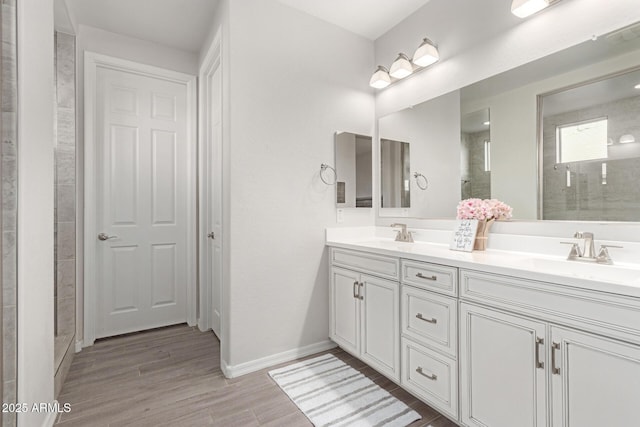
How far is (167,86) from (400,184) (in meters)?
2.38

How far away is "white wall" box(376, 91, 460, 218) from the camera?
218 centimetres

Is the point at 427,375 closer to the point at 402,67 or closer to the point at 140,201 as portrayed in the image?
the point at 402,67

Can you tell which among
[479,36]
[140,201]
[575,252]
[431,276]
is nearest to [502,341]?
[431,276]

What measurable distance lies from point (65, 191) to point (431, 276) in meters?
2.72

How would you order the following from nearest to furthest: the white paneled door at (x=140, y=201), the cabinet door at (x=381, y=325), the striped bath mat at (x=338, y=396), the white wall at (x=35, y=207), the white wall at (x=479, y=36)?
the white wall at (x=35, y=207), the white wall at (x=479, y=36), the striped bath mat at (x=338, y=396), the cabinet door at (x=381, y=325), the white paneled door at (x=140, y=201)

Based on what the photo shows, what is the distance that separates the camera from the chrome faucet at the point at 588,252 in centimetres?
141

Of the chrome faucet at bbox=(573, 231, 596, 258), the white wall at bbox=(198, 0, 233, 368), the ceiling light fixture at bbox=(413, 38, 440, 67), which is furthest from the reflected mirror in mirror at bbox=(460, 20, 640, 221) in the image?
the white wall at bbox=(198, 0, 233, 368)

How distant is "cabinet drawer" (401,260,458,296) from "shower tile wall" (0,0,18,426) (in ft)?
5.80

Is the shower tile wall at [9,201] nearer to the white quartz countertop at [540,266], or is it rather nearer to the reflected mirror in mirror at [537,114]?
the white quartz countertop at [540,266]

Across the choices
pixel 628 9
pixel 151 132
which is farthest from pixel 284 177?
pixel 628 9

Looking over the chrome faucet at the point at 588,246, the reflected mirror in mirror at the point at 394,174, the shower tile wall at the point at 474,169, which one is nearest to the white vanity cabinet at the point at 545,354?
the chrome faucet at the point at 588,246

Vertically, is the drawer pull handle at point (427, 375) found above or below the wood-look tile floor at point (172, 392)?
above

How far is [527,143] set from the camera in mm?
1789

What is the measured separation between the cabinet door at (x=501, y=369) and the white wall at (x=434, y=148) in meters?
0.98
